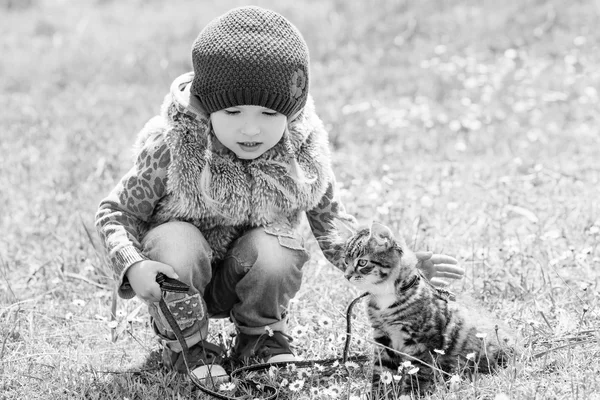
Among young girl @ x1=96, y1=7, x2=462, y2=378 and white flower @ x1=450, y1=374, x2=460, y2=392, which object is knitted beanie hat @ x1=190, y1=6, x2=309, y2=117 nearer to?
young girl @ x1=96, y1=7, x2=462, y2=378

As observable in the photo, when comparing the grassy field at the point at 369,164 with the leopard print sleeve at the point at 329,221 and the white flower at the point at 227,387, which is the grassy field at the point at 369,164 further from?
the leopard print sleeve at the point at 329,221

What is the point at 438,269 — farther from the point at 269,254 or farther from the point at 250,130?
the point at 250,130

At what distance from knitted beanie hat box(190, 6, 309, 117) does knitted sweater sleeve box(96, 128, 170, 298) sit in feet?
0.92

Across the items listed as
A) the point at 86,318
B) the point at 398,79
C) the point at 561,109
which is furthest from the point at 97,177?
the point at 561,109

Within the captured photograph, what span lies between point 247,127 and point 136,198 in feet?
1.57

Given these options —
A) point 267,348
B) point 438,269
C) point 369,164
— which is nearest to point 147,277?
point 267,348

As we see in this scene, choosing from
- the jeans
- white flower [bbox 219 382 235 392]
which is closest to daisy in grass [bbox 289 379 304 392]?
white flower [bbox 219 382 235 392]

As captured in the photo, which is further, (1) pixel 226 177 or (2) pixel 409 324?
A: (1) pixel 226 177

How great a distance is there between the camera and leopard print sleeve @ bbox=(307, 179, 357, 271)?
10.2 feet

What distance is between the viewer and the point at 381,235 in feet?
8.70

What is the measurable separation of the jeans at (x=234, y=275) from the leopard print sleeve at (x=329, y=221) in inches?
3.9

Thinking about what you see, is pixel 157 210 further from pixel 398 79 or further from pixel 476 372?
pixel 398 79

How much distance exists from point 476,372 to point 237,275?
3.13 feet

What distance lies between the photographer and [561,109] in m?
5.77
